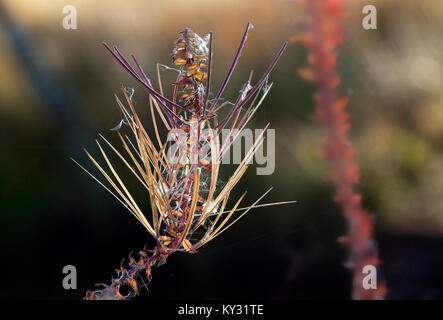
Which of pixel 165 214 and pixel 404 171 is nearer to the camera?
pixel 165 214

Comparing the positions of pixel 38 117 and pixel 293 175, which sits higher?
pixel 38 117

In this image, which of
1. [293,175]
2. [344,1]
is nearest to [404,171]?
[293,175]

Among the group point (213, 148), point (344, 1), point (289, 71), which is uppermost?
point (344, 1)

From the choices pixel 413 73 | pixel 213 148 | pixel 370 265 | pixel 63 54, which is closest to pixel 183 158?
pixel 213 148

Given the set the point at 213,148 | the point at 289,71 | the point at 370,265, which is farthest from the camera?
the point at 289,71

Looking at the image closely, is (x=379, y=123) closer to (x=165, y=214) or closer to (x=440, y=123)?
(x=440, y=123)

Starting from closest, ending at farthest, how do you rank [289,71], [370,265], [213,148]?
1. [213,148]
2. [370,265]
3. [289,71]

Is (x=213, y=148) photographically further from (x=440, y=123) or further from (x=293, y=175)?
(x=440, y=123)
